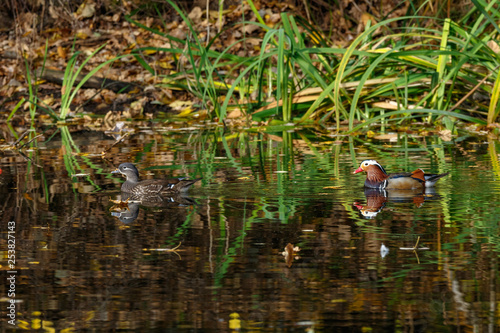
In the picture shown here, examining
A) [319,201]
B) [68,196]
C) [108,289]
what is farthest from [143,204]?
[108,289]

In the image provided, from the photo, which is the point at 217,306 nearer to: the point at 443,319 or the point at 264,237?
the point at 443,319

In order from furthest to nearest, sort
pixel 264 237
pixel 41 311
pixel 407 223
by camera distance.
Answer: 1. pixel 407 223
2. pixel 264 237
3. pixel 41 311

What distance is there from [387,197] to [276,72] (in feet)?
26.1

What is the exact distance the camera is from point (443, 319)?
3578 mm

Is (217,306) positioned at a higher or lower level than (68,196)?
lower

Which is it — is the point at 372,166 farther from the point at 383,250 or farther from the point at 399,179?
the point at 383,250

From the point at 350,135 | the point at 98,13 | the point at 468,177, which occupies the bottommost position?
the point at 468,177

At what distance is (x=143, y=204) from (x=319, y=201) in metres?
1.35

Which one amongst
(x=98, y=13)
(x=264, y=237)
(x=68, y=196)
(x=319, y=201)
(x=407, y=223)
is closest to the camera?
(x=264, y=237)

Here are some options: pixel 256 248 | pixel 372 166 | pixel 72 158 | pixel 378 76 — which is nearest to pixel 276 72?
pixel 378 76

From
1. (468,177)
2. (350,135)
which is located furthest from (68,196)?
(350,135)

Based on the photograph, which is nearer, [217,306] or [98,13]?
[217,306]

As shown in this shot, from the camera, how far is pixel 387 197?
6.70m

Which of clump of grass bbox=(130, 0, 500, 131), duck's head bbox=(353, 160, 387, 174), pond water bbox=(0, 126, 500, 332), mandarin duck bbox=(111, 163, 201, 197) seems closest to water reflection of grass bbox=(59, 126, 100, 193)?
pond water bbox=(0, 126, 500, 332)
